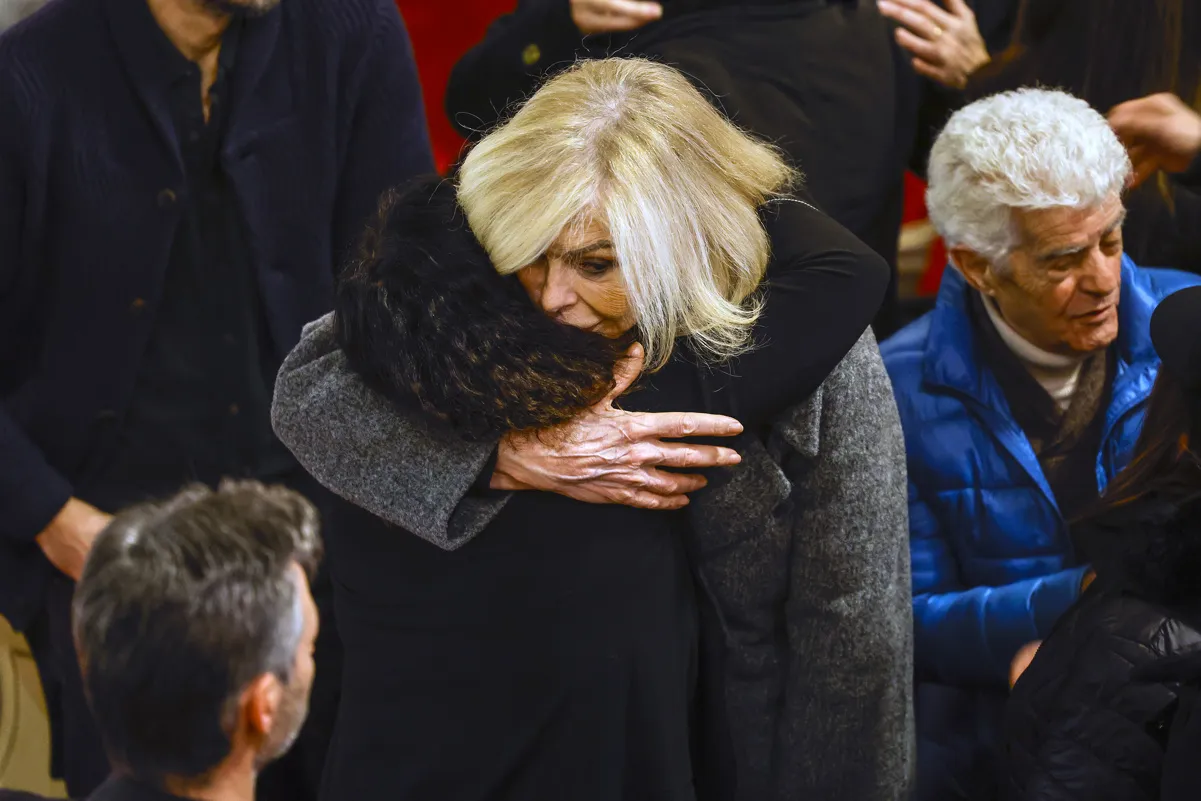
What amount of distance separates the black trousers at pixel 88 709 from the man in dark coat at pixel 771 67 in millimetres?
758

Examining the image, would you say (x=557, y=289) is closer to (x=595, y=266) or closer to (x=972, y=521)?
(x=595, y=266)

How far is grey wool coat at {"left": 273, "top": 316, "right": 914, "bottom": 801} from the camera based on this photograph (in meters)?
1.64

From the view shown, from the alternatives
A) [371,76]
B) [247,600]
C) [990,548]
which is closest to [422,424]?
[247,600]

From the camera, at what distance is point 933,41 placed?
2.39 m

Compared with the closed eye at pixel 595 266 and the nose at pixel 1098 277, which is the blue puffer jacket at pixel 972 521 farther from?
the closed eye at pixel 595 266

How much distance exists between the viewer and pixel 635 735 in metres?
1.71

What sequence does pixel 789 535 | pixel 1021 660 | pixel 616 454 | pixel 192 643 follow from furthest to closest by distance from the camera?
pixel 1021 660
pixel 789 535
pixel 616 454
pixel 192 643

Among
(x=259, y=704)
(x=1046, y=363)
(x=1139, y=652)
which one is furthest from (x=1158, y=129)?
(x=259, y=704)

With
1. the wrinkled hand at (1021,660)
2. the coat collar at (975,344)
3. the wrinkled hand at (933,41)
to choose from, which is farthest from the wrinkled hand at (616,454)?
the wrinkled hand at (933,41)

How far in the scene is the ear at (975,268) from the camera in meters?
2.22

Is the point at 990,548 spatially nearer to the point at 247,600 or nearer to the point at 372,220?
the point at 372,220

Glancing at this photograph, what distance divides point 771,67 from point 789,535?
81cm

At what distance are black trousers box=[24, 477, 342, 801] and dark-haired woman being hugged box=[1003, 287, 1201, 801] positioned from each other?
1.08 meters

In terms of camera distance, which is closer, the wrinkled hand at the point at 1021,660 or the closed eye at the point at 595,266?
the closed eye at the point at 595,266
